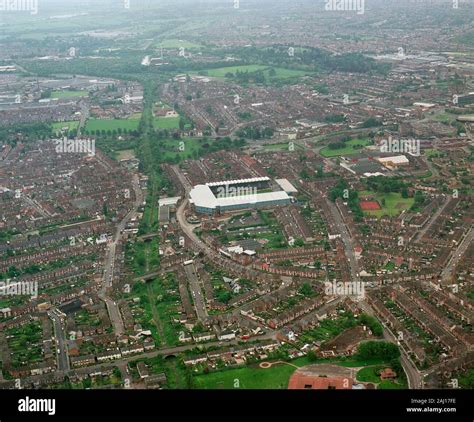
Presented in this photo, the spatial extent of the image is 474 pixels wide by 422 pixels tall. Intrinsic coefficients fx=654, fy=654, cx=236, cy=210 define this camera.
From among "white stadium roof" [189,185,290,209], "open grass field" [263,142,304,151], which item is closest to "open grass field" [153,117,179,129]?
"open grass field" [263,142,304,151]

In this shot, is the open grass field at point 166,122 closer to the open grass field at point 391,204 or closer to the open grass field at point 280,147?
the open grass field at point 280,147

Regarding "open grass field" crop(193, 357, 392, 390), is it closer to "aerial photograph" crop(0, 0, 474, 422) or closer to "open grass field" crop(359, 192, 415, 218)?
"aerial photograph" crop(0, 0, 474, 422)

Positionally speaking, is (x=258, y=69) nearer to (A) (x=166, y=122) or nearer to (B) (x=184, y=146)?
(A) (x=166, y=122)

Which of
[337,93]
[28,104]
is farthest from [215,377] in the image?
[28,104]

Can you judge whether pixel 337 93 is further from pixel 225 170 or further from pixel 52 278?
pixel 52 278

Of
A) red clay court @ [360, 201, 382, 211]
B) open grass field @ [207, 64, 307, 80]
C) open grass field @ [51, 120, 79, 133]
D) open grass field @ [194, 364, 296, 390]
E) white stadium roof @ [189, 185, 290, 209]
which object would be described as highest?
open grass field @ [207, 64, 307, 80]

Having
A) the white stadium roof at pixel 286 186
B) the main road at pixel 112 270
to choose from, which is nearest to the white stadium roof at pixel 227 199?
the white stadium roof at pixel 286 186
